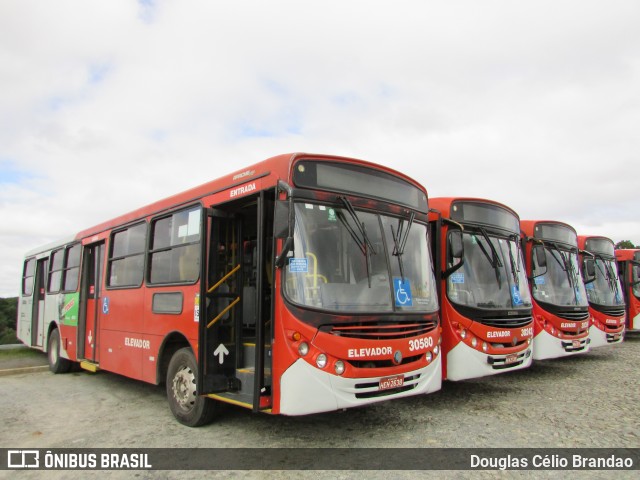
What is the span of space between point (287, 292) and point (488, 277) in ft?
13.6

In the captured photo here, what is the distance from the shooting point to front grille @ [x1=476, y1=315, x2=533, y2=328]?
24.0ft

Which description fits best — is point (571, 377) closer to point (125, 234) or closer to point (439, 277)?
point (439, 277)

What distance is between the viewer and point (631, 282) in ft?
51.5

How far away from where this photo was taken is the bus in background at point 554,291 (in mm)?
9227

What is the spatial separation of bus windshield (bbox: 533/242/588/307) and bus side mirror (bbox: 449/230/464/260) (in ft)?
10.1

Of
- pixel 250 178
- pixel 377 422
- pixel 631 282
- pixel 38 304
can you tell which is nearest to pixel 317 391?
pixel 377 422

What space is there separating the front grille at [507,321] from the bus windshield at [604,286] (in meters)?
5.07

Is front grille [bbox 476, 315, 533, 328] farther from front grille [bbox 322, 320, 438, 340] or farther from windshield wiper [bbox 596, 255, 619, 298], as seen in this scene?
windshield wiper [bbox 596, 255, 619, 298]

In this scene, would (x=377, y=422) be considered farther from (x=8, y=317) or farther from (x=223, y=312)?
(x=8, y=317)

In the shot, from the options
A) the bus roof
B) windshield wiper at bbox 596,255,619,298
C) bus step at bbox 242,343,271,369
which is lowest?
bus step at bbox 242,343,271,369

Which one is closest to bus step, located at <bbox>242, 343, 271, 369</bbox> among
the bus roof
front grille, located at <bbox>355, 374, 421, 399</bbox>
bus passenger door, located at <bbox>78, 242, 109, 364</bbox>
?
front grille, located at <bbox>355, 374, 421, 399</bbox>

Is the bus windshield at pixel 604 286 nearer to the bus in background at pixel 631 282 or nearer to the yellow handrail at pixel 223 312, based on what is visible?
the bus in background at pixel 631 282

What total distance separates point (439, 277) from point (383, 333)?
2.61 m

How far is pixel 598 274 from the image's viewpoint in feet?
40.8
